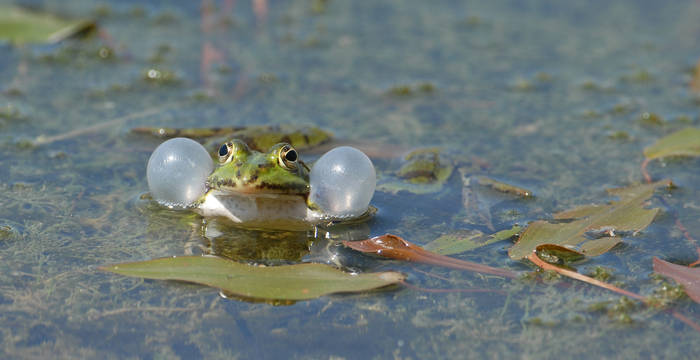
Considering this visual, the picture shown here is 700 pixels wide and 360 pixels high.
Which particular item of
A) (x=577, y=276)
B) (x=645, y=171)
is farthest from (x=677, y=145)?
(x=577, y=276)

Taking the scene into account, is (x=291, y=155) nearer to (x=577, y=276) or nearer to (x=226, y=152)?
(x=226, y=152)

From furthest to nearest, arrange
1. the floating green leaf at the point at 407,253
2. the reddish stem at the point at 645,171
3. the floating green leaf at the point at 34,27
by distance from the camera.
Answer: the floating green leaf at the point at 34,27 → the reddish stem at the point at 645,171 → the floating green leaf at the point at 407,253

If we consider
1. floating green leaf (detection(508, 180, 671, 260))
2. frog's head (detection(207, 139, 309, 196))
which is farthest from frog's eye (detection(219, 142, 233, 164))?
floating green leaf (detection(508, 180, 671, 260))

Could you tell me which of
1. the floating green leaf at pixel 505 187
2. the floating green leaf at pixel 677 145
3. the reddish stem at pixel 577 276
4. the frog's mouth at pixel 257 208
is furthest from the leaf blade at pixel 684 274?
the frog's mouth at pixel 257 208

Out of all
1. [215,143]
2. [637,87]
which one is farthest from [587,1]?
[215,143]

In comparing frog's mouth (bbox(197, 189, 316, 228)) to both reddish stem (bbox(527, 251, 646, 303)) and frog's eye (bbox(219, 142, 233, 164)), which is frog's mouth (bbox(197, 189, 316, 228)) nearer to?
frog's eye (bbox(219, 142, 233, 164))

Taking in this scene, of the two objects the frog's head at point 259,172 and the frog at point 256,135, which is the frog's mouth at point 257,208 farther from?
the frog at point 256,135
